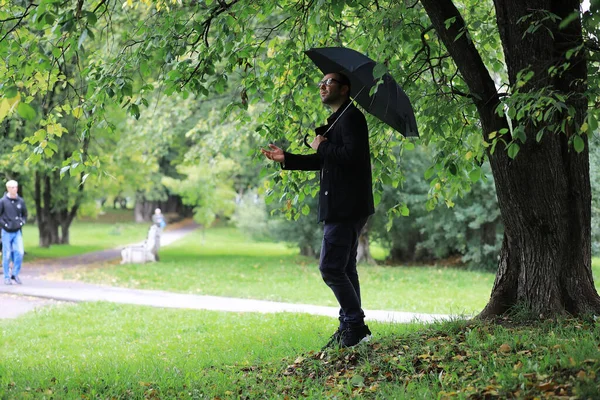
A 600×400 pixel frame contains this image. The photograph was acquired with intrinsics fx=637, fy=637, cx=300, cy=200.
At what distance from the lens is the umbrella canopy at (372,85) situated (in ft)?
17.1

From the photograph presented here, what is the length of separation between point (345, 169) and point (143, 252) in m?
16.2

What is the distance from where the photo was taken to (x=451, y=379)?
4.37 meters

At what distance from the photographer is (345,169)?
17.0 ft

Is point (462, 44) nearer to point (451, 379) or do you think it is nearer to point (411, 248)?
point (451, 379)

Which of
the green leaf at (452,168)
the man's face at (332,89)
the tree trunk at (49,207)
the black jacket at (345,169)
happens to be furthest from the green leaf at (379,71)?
the tree trunk at (49,207)

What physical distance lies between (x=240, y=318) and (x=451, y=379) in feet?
18.2

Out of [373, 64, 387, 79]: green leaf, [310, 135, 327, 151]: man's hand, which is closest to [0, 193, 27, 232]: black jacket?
[310, 135, 327, 151]: man's hand

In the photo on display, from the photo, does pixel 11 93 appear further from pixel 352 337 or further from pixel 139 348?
pixel 139 348

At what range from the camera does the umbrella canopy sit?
5227 mm

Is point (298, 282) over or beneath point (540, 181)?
beneath

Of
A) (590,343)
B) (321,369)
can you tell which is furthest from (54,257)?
(590,343)

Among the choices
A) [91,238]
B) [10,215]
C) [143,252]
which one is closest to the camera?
[10,215]

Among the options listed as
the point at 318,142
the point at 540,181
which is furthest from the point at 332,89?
the point at 540,181

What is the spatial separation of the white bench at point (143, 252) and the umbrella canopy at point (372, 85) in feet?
51.9
